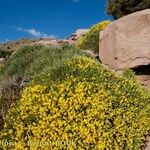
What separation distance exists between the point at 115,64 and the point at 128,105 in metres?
5.93

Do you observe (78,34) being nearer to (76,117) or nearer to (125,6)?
(125,6)

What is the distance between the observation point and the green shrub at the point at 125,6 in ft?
83.7

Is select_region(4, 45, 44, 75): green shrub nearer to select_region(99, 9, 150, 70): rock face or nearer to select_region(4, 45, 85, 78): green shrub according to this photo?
select_region(4, 45, 85, 78): green shrub

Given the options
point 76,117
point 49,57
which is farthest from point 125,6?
point 76,117

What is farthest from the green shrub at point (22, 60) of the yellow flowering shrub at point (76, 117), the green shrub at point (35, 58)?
the yellow flowering shrub at point (76, 117)

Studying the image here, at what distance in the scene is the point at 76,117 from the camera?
939 centimetres

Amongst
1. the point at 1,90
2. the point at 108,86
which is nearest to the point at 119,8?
the point at 1,90

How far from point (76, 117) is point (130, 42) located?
6.89 metres

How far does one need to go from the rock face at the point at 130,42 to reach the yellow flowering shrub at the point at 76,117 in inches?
200

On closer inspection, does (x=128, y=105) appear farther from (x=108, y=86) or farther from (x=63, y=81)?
→ (x=63, y=81)

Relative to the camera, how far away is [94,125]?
9383 mm

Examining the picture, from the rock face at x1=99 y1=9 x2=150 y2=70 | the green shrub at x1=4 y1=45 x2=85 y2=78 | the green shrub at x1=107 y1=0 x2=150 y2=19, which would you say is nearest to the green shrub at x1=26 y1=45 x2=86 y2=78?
the green shrub at x1=4 y1=45 x2=85 y2=78

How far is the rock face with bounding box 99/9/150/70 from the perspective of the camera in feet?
50.3

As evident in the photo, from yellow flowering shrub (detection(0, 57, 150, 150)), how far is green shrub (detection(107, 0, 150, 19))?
15.9 meters
